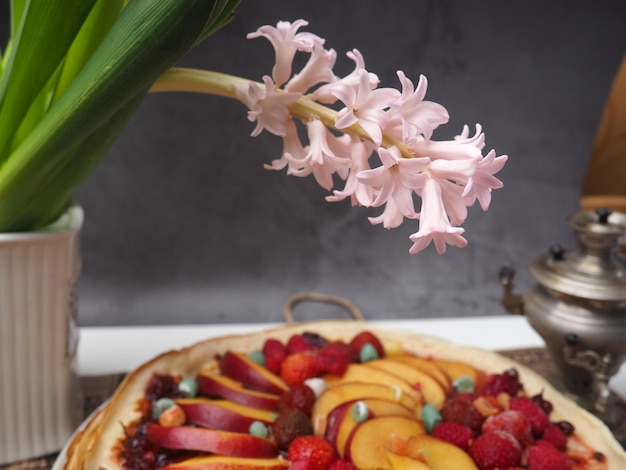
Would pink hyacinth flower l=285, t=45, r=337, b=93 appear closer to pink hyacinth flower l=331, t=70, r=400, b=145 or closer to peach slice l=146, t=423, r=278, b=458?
pink hyacinth flower l=331, t=70, r=400, b=145

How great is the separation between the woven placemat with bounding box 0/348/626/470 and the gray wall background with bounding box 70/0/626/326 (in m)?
0.65

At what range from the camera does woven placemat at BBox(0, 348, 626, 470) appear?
4.27 feet

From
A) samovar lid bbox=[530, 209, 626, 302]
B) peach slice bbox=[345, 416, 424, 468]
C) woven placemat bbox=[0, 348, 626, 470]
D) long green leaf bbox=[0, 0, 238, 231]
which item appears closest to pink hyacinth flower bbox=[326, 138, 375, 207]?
long green leaf bbox=[0, 0, 238, 231]

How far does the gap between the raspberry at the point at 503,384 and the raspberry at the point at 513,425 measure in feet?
0.37

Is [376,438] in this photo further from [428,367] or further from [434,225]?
[434,225]

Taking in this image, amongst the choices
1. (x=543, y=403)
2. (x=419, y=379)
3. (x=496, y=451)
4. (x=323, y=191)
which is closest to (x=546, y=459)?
(x=496, y=451)

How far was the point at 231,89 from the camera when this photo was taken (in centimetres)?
107

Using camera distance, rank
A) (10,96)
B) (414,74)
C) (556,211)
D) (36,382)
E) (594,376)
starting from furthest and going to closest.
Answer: (556,211)
(414,74)
(594,376)
(36,382)
(10,96)

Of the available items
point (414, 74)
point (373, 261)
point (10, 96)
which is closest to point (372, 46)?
point (414, 74)

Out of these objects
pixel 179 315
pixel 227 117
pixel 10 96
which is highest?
pixel 10 96

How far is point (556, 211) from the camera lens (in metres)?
2.70

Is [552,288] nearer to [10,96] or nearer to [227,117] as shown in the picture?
[10,96]

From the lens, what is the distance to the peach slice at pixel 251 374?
1.34m

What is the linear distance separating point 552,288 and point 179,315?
1.20 metres
